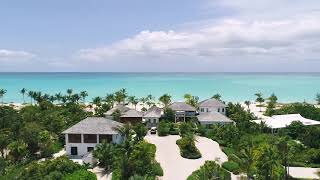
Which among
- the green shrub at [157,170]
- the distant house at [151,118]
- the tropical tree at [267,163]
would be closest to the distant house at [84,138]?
the green shrub at [157,170]

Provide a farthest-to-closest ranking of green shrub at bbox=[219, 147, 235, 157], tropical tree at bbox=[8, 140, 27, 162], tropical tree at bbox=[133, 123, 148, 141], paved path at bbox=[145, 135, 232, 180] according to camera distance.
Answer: tropical tree at bbox=[133, 123, 148, 141] → green shrub at bbox=[219, 147, 235, 157] → tropical tree at bbox=[8, 140, 27, 162] → paved path at bbox=[145, 135, 232, 180]

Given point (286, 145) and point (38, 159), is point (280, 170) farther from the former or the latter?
point (38, 159)

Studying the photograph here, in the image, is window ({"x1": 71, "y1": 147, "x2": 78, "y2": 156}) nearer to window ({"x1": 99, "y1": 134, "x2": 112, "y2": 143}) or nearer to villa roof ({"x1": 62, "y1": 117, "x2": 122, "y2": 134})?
villa roof ({"x1": 62, "y1": 117, "x2": 122, "y2": 134})

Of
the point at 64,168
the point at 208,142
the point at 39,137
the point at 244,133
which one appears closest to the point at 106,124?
the point at 39,137

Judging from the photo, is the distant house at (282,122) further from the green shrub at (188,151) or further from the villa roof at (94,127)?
the villa roof at (94,127)

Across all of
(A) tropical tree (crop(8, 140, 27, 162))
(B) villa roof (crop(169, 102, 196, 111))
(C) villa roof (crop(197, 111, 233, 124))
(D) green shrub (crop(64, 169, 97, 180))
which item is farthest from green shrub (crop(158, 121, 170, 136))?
(D) green shrub (crop(64, 169, 97, 180))

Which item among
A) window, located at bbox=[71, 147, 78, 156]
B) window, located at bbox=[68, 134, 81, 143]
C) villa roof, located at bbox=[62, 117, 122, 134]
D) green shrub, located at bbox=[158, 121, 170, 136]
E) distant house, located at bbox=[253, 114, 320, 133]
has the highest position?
villa roof, located at bbox=[62, 117, 122, 134]
